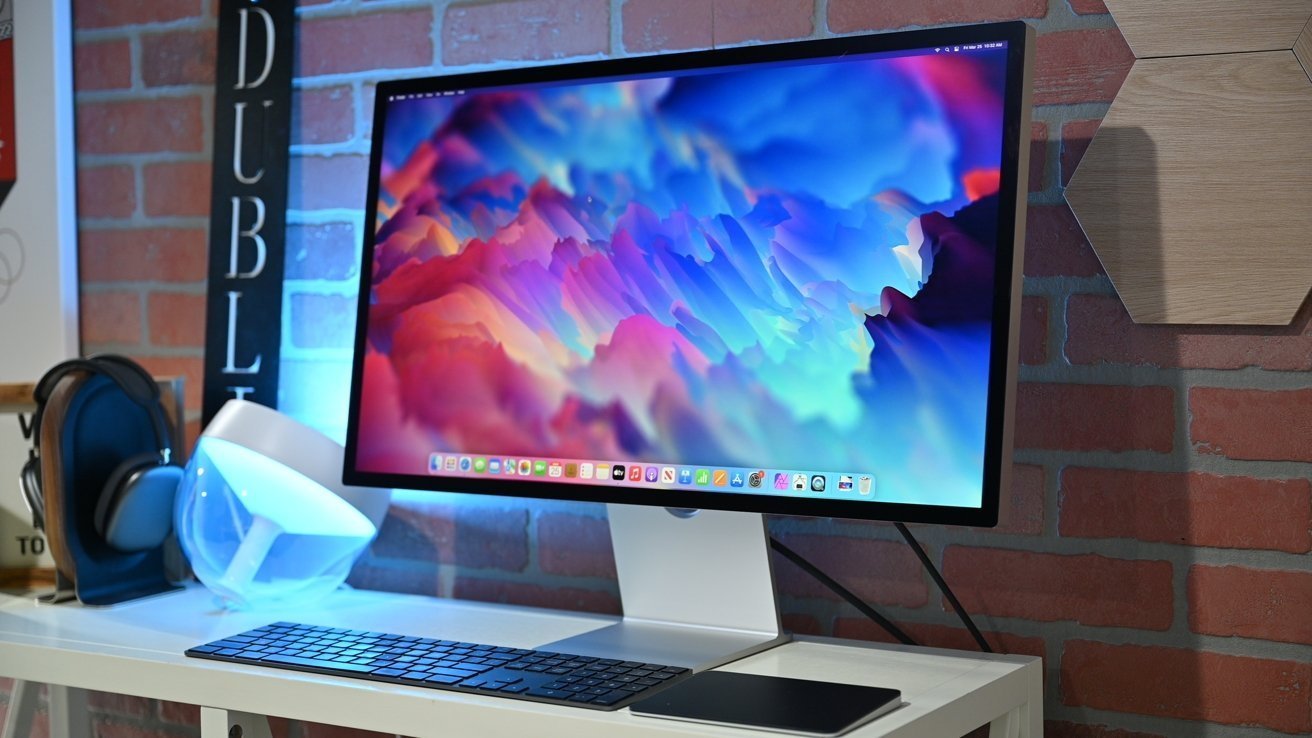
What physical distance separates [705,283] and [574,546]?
464 millimetres

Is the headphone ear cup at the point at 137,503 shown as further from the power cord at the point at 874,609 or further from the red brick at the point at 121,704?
the power cord at the point at 874,609

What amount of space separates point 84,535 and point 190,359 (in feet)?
1.31

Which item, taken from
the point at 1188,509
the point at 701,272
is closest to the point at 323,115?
the point at 701,272

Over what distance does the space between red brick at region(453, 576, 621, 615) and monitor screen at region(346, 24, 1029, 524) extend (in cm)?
29

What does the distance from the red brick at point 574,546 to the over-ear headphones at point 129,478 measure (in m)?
0.44

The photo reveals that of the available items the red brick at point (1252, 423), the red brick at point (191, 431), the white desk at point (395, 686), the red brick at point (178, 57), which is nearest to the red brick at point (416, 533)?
the white desk at point (395, 686)

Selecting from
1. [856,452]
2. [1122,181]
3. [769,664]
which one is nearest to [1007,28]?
[1122,181]

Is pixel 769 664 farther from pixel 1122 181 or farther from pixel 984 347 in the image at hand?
pixel 1122 181

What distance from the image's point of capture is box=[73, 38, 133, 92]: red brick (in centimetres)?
188

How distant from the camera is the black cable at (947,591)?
133 cm

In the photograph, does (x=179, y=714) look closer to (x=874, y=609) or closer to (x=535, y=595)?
(x=535, y=595)

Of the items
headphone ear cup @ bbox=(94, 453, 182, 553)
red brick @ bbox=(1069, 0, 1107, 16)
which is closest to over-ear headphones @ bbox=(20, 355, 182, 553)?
headphone ear cup @ bbox=(94, 453, 182, 553)

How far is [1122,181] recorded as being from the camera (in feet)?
4.20

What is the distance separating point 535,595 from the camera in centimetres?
159
